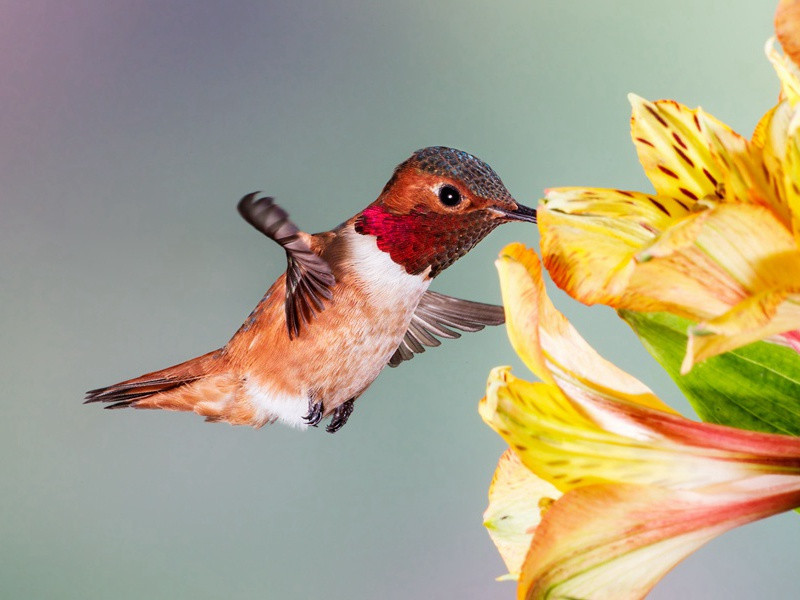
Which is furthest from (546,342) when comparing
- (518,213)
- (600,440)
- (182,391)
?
(182,391)

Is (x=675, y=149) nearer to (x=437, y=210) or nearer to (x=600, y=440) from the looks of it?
(x=600, y=440)

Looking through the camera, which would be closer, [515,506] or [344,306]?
[515,506]

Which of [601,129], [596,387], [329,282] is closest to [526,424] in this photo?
[596,387]

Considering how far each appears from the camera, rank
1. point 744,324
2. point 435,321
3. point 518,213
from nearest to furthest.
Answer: point 744,324 → point 518,213 → point 435,321

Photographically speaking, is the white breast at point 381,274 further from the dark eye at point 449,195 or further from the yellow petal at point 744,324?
the yellow petal at point 744,324

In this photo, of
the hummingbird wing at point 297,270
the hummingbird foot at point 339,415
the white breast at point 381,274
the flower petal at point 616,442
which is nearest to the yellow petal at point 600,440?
the flower petal at point 616,442

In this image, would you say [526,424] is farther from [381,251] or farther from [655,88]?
[655,88]
